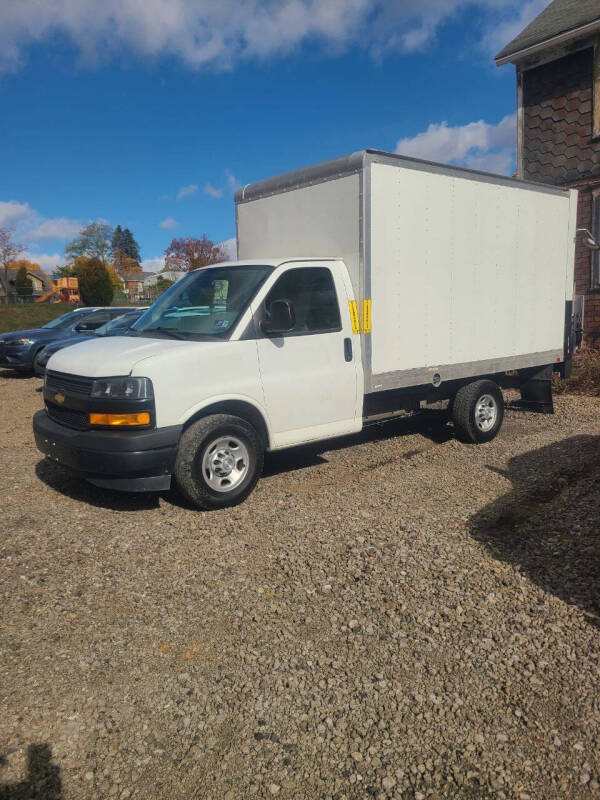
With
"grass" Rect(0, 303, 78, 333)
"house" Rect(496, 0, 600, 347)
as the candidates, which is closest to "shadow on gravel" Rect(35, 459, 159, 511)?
"house" Rect(496, 0, 600, 347)

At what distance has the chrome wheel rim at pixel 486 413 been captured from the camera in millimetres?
7617

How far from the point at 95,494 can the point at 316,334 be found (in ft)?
8.33

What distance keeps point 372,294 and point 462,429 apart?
7.46 ft

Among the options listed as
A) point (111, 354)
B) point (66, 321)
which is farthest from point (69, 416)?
point (66, 321)

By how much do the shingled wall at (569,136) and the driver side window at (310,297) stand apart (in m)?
8.51

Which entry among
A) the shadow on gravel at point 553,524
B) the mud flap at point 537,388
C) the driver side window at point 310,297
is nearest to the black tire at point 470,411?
the shadow on gravel at point 553,524

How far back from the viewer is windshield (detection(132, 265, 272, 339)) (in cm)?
555

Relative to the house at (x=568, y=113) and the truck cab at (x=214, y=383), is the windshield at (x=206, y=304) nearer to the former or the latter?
the truck cab at (x=214, y=383)

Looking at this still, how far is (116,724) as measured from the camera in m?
2.77

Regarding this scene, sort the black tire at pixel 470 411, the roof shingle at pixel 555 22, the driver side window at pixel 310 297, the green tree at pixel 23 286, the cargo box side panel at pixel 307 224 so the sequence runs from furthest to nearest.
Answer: the green tree at pixel 23 286
the roof shingle at pixel 555 22
the black tire at pixel 470 411
the cargo box side panel at pixel 307 224
the driver side window at pixel 310 297

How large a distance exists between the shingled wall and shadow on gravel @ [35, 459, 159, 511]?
1010 cm

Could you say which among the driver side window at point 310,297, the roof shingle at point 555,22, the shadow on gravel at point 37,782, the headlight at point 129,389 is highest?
the roof shingle at point 555,22

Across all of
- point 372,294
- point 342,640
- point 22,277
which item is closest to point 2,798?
point 342,640

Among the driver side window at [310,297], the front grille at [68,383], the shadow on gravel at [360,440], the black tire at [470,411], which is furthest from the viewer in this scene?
the black tire at [470,411]
